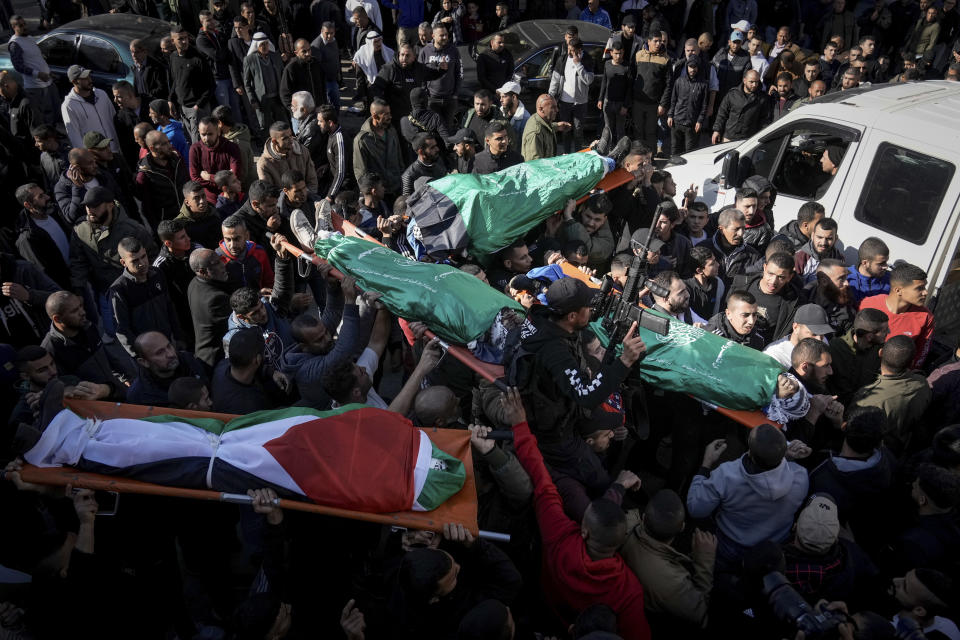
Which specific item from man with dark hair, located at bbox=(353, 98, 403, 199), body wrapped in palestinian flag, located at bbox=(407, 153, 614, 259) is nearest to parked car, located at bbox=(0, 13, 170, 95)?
man with dark hair, located at bbox=(353, 98, 403, 199)

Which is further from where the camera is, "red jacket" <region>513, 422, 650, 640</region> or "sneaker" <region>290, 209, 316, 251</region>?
"sneaker" <region>290, 209, 316, 251</region>

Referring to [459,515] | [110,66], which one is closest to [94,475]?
[459,515]

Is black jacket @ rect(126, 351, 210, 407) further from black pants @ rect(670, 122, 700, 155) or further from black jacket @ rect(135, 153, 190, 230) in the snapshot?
black pants @ rect(670, 122, 700, 155)

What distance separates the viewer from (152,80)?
9016mm

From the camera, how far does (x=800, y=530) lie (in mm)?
3250

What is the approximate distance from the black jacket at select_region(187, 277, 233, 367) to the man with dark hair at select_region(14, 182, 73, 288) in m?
1.52

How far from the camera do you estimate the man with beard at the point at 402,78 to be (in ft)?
29.4

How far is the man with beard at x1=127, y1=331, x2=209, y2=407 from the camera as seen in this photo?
397cm

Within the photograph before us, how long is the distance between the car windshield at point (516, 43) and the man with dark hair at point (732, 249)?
5690 mm

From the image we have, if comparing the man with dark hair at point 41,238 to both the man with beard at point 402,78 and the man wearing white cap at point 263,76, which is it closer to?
the man wearing white cap at point 263,76

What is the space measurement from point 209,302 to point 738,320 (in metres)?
3.55

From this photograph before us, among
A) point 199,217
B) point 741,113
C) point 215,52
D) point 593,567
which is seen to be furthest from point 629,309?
point 215,52

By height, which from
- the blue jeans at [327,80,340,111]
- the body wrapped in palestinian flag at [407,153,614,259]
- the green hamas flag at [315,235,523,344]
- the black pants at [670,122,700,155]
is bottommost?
the black pants at [670,122,700,155]

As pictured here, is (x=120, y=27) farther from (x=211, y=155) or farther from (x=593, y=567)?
(x=593, y=567)
